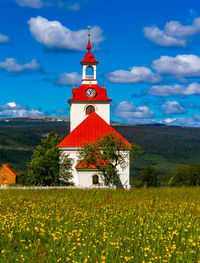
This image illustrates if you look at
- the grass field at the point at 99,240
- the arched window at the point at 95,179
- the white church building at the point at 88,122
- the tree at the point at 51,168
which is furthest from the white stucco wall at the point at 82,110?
the grass field at the point at 99,240

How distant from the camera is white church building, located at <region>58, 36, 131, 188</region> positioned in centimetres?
5231

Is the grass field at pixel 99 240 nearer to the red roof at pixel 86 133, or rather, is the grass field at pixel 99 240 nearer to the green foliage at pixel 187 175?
the red roof at pixel 86 133

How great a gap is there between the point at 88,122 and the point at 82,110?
7.42 meters

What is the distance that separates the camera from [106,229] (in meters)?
14.5

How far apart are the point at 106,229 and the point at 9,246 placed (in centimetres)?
382

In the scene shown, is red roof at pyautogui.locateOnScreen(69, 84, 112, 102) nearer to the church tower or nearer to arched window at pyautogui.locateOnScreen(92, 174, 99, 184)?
the church tower

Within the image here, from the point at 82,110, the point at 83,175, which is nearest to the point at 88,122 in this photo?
the point at 82,110

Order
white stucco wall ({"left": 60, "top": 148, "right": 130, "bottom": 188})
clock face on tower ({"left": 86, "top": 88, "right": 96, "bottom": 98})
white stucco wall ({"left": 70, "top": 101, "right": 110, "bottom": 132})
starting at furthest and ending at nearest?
1. clock face on tower ({"left": 86, "top": 88, "right": 96, "bottom": 98})
2. white stucco wall ({"left": 70, "top": 101, "right": 110, "bottom": 132})
3. white stucco wall ({"left": 60, "top": 148, "right": 130, "bottom": 188})

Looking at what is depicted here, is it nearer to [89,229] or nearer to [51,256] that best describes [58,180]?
[89,229]

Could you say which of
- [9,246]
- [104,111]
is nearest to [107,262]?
[9,246]

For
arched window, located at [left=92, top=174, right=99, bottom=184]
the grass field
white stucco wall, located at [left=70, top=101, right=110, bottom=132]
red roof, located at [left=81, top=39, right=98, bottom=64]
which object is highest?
red roof, located at [left=81, top=39, right=98, bottom=64]

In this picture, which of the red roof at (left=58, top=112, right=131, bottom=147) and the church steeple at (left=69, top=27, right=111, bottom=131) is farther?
the church steeple at (left=69, top=27, right=111, bottom=131)

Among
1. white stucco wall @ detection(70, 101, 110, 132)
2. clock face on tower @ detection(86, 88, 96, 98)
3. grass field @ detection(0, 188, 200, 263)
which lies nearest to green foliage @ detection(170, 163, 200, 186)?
white stucco wall @ detection(70, 101, 110, 132)

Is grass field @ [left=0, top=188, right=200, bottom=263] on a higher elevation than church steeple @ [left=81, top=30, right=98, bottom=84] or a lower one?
lower
